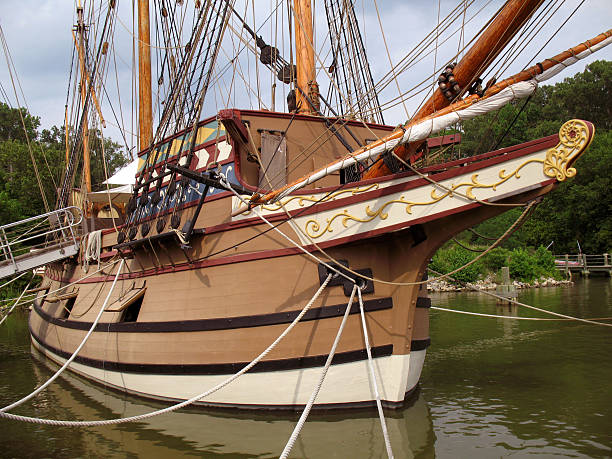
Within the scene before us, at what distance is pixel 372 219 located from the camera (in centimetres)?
536

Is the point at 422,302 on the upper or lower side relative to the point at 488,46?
lower

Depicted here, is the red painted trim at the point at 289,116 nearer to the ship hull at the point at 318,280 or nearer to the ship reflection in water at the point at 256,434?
the ship hull at the point at 318,280

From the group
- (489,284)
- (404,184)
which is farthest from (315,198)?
(489,284)

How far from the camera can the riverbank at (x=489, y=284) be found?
23672 millimetres

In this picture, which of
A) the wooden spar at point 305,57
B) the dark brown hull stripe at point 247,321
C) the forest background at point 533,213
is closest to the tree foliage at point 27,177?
the forest background at point 533,213

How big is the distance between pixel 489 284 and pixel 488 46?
20.9 metres

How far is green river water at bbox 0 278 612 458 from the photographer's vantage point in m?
4.97

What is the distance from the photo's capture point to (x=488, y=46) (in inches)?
193

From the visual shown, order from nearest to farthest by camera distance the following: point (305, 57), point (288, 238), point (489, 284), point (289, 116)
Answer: point (288, 238)
point (289, 116)
point (305, 57)
point (489, 284)

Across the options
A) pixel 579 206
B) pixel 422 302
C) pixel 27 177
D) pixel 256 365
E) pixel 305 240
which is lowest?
pixel 256 365

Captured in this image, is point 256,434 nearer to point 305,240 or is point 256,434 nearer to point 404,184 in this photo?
point 305,240

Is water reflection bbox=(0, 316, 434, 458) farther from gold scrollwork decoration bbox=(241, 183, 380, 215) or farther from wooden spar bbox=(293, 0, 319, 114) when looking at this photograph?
wooden spar bbox=(293, 0, 319, 114)

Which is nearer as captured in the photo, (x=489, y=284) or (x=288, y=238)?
(x=288, y=238)

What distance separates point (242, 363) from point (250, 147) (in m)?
2.73
